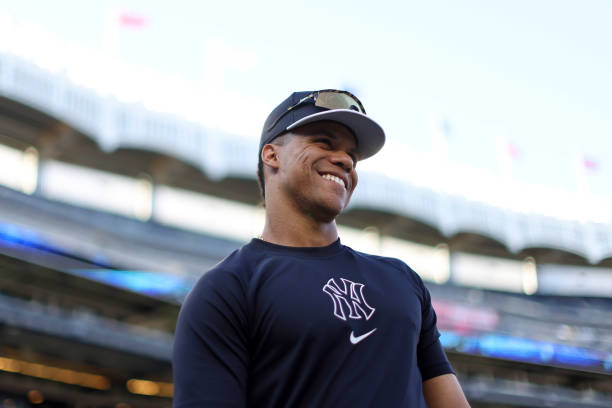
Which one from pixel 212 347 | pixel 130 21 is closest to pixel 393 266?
pixel 212 347

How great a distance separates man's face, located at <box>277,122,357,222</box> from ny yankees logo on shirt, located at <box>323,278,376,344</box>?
11.1 inches

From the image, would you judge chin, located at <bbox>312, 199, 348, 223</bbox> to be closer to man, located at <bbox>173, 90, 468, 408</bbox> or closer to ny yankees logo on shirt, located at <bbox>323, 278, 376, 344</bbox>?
man, located at <bbox>173, 90, 468, 408</bbox>

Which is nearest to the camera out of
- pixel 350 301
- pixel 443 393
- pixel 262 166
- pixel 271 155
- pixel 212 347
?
pixel 212 347

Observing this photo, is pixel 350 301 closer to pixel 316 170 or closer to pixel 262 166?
pixel 316 170

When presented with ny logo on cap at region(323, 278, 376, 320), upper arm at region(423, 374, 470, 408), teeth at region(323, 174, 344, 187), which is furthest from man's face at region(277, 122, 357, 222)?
upper arm at region(423, 374, 470, 408)

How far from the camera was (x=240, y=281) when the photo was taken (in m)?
1.87

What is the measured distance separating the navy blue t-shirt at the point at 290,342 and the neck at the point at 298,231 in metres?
0.16

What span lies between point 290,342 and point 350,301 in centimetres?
21

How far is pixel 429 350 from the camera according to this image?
217 centimetres

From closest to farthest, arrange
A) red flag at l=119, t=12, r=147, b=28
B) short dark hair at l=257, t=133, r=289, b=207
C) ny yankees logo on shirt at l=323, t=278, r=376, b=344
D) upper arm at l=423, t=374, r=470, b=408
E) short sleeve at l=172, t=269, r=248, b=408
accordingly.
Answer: short sleeve at l=172, t=269, r=248, b=408, ny yankees logo on shirt at l=323, t=278, r=376, b=344, upper arm at l=423, t=374, r=470, b=408, short dark hair at l=257, t=133, r=289, b=207, red flag at l=119, t=12, r=147, b=28

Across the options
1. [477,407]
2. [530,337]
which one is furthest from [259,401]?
[530,337]

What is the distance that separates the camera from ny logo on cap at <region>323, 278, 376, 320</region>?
1.84 meters

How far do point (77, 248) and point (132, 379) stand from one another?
18.5 feet

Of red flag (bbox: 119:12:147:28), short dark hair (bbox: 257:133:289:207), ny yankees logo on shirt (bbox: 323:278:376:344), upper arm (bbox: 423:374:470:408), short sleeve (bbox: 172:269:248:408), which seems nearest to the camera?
short sleeve (bbox: 172:269:248:408)
